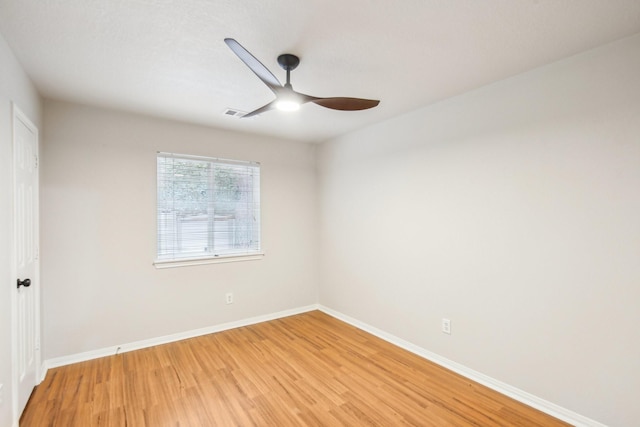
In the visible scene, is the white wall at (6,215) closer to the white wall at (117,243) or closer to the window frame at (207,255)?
the white wall at (117,243)

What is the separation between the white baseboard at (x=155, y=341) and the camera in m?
2.91

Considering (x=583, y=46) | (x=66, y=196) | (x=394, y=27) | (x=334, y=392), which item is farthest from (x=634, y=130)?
(x=66, y=196)

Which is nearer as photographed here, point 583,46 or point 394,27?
point 394,27

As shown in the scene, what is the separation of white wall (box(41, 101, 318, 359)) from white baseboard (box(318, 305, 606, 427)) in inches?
71.0

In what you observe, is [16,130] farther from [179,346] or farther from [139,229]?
[179,346]

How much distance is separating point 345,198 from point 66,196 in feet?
9.94

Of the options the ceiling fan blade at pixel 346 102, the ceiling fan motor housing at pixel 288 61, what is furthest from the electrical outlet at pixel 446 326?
the ceiling fan motor housing at pixel 288 61

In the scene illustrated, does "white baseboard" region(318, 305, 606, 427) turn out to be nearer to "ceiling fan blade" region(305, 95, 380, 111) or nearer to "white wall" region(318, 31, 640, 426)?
"white wall" region(318, 31, 640, 426)

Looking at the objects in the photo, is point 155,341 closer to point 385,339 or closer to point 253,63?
point 385,339

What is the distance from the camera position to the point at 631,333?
6.19 feet

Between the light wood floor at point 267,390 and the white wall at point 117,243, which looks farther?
the white wall at point 117,243

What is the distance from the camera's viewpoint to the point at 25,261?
2.33 m

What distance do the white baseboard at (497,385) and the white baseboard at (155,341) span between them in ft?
4.43

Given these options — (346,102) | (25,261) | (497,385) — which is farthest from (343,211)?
(25,261)
